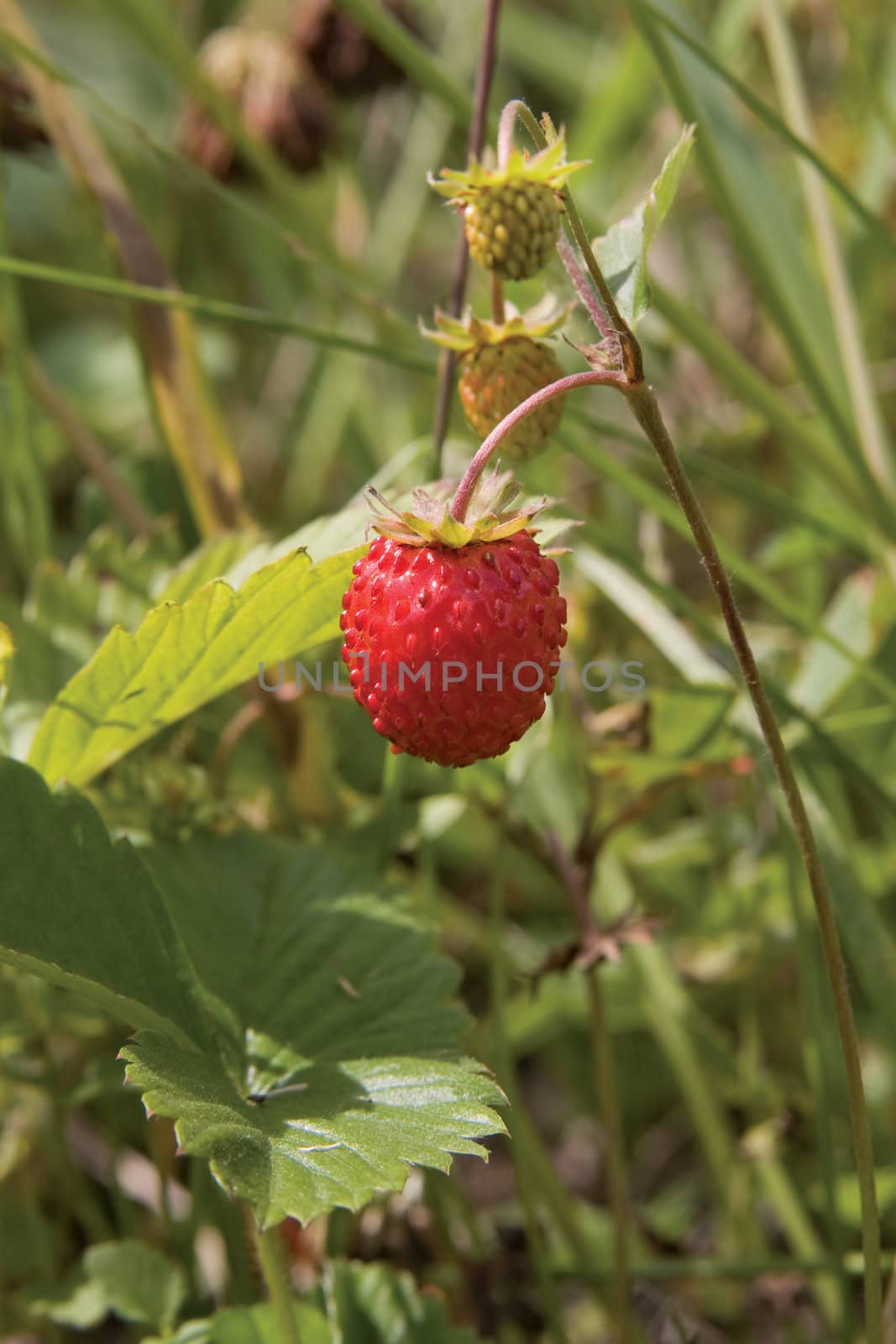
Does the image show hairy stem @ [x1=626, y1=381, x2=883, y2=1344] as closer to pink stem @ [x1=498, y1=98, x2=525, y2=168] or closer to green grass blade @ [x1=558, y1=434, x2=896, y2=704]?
pink stem @ [x1=498, y1=98, x2=525, y2=168]

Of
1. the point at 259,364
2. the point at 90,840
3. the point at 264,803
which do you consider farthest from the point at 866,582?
the point at 259,364

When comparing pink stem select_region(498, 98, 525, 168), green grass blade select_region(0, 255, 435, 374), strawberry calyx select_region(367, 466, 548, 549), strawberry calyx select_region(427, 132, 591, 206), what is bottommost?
strawberry calyx select_region(367, 466, 548, 549)

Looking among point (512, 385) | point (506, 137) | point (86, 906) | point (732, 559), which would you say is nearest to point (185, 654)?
point (86, 906)

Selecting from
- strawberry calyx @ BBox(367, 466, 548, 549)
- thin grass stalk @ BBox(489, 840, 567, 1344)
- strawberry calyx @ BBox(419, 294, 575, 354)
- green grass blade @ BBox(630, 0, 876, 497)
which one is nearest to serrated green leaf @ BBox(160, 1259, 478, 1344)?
thin grass stalk @ BBox(489, 840, 567, 1344)

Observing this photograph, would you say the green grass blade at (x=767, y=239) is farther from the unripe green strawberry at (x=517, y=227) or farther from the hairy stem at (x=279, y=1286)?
the hairy stem at (x=279, y=1286)

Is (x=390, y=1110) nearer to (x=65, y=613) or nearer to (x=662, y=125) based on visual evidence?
(x=65, y=613)

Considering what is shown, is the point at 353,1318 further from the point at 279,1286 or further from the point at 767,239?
the point at 767,239

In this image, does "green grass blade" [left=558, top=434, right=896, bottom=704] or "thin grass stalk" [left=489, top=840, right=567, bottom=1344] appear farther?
"green grass blade" [left=558, top=434, right=896, bottom=704]

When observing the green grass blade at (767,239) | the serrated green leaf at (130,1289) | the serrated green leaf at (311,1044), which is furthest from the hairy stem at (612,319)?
the serrated green leaf at (130,1289)
